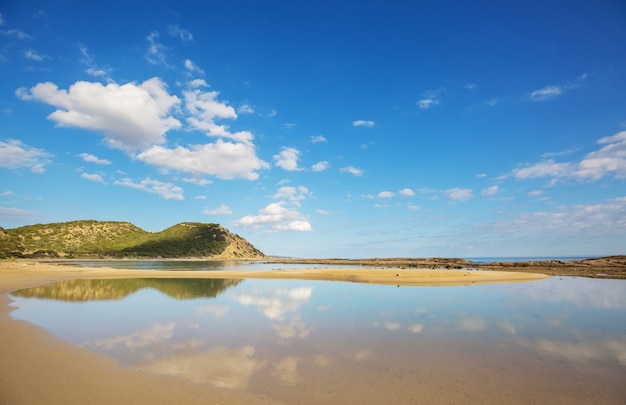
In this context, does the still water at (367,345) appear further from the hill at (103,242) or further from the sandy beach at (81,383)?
the hill at (103,242)

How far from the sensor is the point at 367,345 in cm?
1139

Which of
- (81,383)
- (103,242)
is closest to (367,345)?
(81,383)

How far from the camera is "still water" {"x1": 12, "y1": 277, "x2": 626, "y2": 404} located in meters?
7.65

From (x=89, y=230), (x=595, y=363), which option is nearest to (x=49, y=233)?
(x=89, y=230)

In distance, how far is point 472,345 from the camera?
37.8 feet

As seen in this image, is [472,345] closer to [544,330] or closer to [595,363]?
[595,363]

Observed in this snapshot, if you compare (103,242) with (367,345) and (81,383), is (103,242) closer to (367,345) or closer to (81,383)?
(81,383)

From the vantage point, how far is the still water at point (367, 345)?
25.1 ft

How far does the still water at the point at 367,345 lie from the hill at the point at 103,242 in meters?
144

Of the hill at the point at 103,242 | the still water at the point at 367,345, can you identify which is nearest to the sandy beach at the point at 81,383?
the still water at the point at 367,345

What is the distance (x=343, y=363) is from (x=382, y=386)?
1.93 meters

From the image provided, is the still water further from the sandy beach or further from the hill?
the hill

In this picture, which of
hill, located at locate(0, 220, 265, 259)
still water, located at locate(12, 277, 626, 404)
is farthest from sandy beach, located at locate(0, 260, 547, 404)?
hill, located at locate(0, 220, 265, 259)

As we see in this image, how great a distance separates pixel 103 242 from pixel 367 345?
194m
